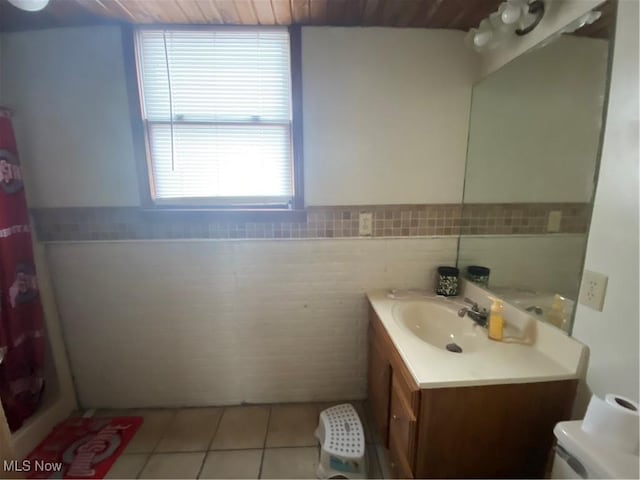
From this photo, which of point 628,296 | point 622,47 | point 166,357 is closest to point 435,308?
point 628,296

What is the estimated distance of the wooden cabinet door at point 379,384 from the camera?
4.42 ft

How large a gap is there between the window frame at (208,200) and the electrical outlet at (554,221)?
1137 millimetres

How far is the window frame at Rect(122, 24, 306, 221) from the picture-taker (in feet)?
4.82

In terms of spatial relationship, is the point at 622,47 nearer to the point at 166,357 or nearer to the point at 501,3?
the point at 501,3

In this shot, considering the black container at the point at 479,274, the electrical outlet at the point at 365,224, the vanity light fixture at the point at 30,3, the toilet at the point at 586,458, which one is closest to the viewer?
the toilet at the point at 586,458

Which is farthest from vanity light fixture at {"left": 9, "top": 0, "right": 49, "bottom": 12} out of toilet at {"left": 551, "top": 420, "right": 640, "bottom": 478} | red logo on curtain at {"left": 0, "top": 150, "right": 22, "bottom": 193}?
toilet at {"left": 551, "top": 420, "right": 640, "bottom": 478}

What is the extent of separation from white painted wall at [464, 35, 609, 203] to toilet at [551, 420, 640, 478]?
28.3 inches

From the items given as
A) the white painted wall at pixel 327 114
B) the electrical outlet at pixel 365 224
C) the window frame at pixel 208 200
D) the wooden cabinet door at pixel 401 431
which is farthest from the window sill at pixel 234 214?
the wooden cabinet door at pixel 401 431

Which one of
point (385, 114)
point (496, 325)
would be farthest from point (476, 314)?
point (385, 114)

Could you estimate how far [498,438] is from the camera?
3.31ft

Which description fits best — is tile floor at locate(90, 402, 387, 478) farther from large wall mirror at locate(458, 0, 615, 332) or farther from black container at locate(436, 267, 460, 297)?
large wall mirror at locate(458, 0, 615, 332)

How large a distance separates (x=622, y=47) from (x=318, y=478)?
2003 millimetres
